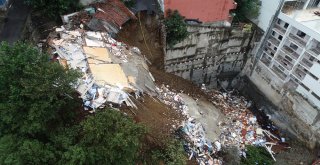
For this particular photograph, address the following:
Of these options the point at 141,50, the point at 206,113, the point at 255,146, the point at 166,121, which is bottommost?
the point at 255,146

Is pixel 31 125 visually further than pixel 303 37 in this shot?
No

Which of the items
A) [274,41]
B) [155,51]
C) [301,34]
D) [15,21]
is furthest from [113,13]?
[301,34]

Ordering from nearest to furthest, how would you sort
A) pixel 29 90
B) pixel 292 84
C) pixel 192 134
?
pixel 29 90
pixel 192 134
pixel 292 84

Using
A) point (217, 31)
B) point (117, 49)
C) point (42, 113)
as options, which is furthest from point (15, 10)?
point (217, 31)

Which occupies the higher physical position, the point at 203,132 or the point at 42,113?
the point at 42,113

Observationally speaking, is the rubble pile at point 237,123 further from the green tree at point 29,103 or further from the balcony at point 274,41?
the green tree at point 29,103

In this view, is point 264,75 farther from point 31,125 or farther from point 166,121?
point 31,125

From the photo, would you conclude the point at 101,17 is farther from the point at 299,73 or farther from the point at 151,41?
the point at 299,73
